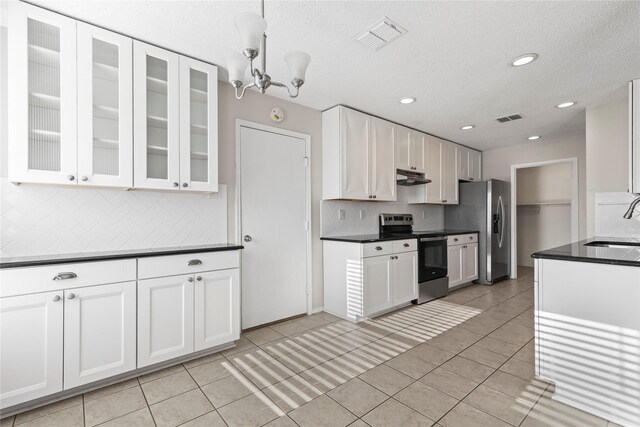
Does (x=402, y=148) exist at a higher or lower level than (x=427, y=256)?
higher

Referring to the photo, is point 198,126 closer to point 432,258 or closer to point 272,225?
point 272,225

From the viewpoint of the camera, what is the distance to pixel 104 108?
217 centimetres

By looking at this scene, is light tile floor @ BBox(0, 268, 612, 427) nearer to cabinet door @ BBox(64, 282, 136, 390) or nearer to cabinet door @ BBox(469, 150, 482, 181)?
cabinet door @ BBox(64, 282, 136, 390)

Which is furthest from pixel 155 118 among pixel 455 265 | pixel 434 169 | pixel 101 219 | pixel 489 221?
pixel 489 221

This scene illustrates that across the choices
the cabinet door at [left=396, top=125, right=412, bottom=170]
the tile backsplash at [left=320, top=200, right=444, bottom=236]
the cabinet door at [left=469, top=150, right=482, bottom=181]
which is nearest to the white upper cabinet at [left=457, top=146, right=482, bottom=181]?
the cabinet door at [left=469, top=150, right=482, bottom=181]

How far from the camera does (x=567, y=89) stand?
314 cm

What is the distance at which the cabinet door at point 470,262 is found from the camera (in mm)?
4887

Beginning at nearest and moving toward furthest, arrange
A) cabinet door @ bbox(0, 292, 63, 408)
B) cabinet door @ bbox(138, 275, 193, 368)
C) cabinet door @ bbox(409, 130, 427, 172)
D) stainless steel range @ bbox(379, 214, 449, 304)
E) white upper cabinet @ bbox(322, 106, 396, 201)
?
cabinet door @ bbox(0, 292, 63, 408) < cabinet door @ bbox(138, 275, 193, 368) < white upper cabinet @ bbox(322, 106, 396, 201) < stainless steel range @ bbox(379, 214, 449, 304) < cabinet door @ bbox(409, 130, 427, 172)

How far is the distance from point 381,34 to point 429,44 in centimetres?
43

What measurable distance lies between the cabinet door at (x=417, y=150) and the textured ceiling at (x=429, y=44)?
3.10 feet

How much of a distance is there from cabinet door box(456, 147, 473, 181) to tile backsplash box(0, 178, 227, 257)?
438 centimetres

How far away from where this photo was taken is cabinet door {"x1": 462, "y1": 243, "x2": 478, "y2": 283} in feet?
16.0

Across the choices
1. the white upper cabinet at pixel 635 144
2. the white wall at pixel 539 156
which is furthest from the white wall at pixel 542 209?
the white upper cabinet at pixel 635 144

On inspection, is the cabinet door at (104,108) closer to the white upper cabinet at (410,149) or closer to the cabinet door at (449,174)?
the white upper cabinet at (410,149)
